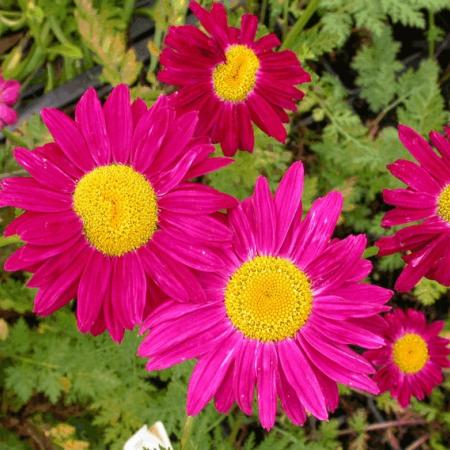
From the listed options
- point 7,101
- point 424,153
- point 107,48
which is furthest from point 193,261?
point 7,101

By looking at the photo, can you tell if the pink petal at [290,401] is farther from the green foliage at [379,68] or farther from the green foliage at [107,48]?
the green foliage at [379,68]

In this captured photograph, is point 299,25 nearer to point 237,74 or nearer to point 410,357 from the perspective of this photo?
point 237,74

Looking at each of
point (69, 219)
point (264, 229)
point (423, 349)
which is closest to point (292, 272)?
point (264, 229)

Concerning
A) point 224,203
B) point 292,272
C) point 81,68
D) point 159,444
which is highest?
point 224,203

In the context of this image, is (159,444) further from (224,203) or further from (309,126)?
(309,126)

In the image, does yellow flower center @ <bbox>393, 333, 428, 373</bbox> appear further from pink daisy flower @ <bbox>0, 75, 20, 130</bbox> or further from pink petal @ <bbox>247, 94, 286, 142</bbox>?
pink daisy flower @ <bbox>0, 75, 20, 130</bbox>
